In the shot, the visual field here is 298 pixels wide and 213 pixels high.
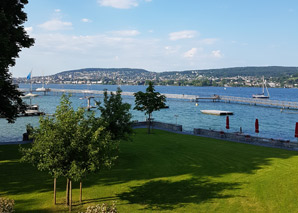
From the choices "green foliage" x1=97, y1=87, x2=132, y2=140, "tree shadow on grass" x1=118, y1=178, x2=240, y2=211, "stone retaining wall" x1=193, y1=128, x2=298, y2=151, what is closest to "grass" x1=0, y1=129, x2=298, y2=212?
"tree shadow on grass" x1=118, y1=178, x2=240, y2=211

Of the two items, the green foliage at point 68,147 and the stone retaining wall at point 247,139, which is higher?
the green foliage at point 68,147

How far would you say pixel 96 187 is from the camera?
18609mm

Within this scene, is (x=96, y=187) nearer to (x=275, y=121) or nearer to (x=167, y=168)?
(x=167, y=168)

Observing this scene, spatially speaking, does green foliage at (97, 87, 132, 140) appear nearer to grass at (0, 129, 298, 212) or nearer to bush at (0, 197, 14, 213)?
grass at (0, 129, 298, 212)

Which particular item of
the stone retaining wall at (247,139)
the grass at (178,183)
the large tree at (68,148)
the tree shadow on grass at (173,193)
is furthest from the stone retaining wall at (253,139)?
the large tree at (68,148)

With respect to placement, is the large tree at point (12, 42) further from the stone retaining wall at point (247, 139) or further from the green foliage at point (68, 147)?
the stone retaining wall at point (247, 139)

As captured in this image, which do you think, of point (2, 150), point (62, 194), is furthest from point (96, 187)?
point (2, 150)

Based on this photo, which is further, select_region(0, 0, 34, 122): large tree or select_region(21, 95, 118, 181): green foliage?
select_region(0, 0, 34, 122): large tree

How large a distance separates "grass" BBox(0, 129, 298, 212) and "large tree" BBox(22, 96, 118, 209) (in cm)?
328

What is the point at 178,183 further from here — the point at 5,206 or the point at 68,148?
the point at 5,206

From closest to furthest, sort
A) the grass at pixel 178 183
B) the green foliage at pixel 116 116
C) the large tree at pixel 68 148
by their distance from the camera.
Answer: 1. the large tree at pixel 68 148
2. the grass at pixel 178 183
3. the green foliage at pixel 116 116

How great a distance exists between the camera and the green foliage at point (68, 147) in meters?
13.4

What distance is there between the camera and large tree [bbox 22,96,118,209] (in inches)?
526

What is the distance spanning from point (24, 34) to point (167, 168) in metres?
18.8
